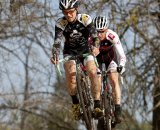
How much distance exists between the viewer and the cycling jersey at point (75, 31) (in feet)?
32.0

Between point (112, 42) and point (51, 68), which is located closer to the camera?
point (112, 42)

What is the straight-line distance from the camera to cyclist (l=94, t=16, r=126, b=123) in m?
10.3

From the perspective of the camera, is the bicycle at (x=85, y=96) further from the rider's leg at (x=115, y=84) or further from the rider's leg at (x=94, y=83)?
the rider's leg at (x=115, y=84)

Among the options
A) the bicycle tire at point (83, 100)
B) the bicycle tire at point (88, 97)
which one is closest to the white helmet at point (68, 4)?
the bicycle tire at point (83, 100)

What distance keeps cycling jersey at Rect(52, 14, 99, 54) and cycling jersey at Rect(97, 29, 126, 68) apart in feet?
2.23

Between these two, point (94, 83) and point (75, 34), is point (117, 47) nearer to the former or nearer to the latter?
point (94, 83)

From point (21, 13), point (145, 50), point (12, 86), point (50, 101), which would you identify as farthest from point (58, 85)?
point (21, 13)

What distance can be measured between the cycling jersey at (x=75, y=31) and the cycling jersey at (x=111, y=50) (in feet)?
2.23

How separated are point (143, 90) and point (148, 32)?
5.26 feet

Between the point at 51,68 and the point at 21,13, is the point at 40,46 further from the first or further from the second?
the point at 21,13

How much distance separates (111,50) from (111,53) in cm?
7

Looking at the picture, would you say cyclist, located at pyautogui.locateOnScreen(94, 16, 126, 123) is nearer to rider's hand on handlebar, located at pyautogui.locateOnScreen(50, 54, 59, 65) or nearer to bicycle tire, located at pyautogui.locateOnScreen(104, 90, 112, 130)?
bicycle tire, located at pyautogui.locateOnScreen(104, 90, 112, 130)

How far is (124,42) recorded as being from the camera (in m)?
16.9

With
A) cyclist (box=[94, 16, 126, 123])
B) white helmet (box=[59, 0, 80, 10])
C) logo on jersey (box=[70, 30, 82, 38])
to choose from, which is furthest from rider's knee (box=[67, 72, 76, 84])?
white helmet (box=[59, 0, 80, 10])
